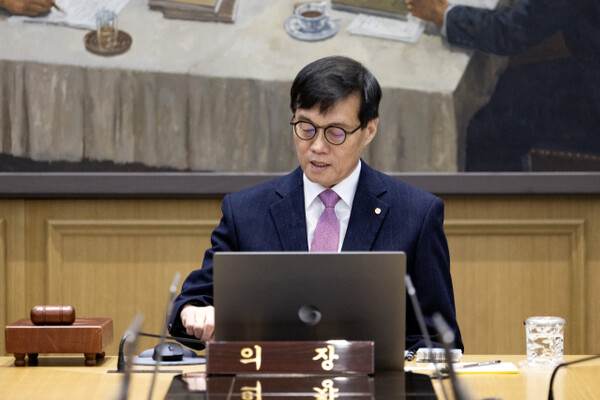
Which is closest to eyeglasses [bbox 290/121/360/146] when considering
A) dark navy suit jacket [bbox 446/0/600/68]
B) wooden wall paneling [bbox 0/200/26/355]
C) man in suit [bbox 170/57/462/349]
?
man in suit [bbox 170/57/462/349]

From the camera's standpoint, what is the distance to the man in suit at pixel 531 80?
388 cm

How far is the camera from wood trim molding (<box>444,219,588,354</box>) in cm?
391

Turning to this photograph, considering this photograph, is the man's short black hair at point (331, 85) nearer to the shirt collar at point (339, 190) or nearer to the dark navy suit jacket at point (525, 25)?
the shirt collar at point (339, 190)

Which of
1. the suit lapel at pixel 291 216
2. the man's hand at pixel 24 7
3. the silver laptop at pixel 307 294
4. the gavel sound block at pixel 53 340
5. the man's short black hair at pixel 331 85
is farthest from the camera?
the man's hand at pixel 24 7

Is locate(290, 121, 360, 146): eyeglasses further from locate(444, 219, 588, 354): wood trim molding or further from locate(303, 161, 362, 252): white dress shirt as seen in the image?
locate(444, 219, 588, 354): wood trim molding

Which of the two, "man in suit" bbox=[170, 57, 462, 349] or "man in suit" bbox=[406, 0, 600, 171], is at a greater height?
"man in suit" bbox=[406, 0, 600, 171]

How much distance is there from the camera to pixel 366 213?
9.04 ft

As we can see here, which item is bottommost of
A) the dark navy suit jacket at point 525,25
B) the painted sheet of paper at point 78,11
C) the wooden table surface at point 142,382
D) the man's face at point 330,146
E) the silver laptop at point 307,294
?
the wooden table surface at point 142,382

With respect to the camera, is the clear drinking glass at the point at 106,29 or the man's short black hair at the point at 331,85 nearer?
the man's short black hair at the point at 331,85

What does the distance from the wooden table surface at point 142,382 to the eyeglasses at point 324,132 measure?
74cm

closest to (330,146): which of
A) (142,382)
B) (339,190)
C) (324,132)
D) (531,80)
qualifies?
(324,132)

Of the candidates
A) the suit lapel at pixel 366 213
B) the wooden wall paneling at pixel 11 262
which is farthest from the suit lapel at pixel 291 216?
the wooden wall paneling at pixel 11 262

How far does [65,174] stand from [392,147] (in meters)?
1.47

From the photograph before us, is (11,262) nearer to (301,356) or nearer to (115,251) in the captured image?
(115,251)
